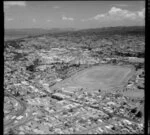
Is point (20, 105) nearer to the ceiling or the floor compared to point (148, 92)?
nearer to the floor

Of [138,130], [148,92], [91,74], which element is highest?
[148,92]

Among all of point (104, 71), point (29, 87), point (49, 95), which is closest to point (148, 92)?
point (49, 95)

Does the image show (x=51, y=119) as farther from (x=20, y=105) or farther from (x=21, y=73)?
(x=21, y=73)

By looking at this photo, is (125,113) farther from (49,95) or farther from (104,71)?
(104,71)

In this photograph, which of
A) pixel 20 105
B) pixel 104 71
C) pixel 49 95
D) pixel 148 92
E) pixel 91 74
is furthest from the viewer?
pixel 104 71

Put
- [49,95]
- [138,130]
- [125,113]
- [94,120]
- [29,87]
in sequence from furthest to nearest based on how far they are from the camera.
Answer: [29,87]
[49,95]
[125,113]
[94,120]
[138,130]

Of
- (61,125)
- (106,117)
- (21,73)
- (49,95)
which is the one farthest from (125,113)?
(21,73)

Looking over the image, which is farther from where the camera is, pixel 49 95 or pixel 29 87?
pixel 29 87
